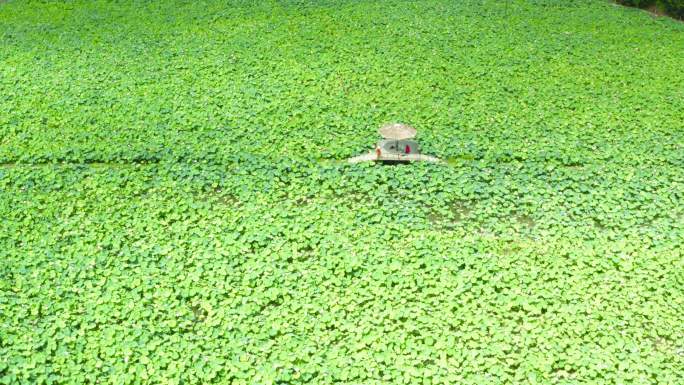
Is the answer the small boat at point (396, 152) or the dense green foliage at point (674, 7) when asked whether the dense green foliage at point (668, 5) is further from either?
the small boat at point (396, 152)

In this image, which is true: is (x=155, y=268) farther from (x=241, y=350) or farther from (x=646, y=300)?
(x=646, y=300)

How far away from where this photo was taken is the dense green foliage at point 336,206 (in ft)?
17.3

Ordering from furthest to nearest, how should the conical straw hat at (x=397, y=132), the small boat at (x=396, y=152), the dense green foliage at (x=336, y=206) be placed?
the small boat at (x=396, y=152), the conical straw hat at (x=397, y=132), the dense green foliage at (x=336, y=206)

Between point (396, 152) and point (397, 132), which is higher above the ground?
point (397, 132)

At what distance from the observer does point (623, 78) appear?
961 cm

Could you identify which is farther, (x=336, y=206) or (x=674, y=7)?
(x=674, y=7)

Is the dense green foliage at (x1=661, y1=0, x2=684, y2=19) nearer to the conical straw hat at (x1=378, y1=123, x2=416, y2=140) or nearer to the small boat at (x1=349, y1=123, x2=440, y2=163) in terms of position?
the small boat at (x1=349, y1=123, x2=440, y2=163)

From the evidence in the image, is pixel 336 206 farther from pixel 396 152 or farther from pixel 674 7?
pixel 674 7

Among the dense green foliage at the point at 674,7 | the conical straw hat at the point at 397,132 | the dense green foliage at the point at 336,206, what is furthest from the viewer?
the dense green foliage at the point at 674,7

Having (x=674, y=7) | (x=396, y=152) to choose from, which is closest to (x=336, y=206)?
(x=396, y=152)

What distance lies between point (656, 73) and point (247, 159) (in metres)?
6.20

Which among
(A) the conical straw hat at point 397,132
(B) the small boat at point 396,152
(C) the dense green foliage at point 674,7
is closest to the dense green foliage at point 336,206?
(B) the small boat at point 396,152

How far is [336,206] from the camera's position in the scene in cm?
691

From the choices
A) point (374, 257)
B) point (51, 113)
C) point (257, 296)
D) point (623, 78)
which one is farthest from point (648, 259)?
point (51, 113)
